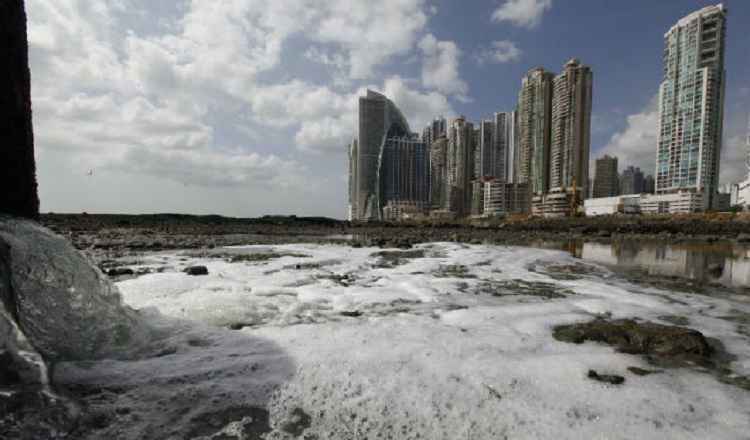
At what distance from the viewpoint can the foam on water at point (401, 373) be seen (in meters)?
2.07

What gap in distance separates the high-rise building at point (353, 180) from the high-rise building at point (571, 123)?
75651 millimetres

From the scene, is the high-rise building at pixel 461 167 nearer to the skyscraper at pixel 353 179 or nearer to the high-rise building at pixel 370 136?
the high-rise building at pixel 370 136

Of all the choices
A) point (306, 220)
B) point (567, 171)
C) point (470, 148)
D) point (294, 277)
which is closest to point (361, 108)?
point (470, 148)

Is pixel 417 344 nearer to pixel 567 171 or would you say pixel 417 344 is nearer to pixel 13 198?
pixel 13 198

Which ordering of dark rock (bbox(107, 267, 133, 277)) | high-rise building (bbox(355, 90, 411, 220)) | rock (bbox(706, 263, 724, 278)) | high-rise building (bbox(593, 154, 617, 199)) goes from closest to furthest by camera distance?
dark rock (bbox(107, 267, 133, 277)) → rock (bbox(706, 263, 724, 278)) → high-rise building (bbox(593, 154, 617, 199)) → high-rise building (bbox(355, 90, 411, 220))

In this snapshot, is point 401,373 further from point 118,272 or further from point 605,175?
point 605,175

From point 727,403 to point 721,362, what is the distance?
2.91ft

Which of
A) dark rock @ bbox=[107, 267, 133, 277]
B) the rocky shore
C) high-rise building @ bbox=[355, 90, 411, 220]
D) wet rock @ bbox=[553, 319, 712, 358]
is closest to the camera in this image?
wet rock @ bbox=[553, 319, 712, 358]

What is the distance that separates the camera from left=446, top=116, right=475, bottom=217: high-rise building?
10631 cm

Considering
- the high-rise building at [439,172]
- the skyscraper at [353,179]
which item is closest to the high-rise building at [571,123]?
the high-rise building at [439,172]

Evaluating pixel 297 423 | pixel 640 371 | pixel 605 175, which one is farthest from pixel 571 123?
pixel 297 423

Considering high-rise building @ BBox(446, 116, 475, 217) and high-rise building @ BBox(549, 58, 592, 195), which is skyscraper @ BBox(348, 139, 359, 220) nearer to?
high-rise building @ BBox(446, 116, 475, 217)

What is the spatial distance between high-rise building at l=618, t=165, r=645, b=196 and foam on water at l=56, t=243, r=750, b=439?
17639 centimetres

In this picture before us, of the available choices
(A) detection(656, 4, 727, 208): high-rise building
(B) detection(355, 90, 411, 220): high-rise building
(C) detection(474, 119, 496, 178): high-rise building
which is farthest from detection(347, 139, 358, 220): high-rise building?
(A) detection(656, 4, 727, 208): high-rise building
